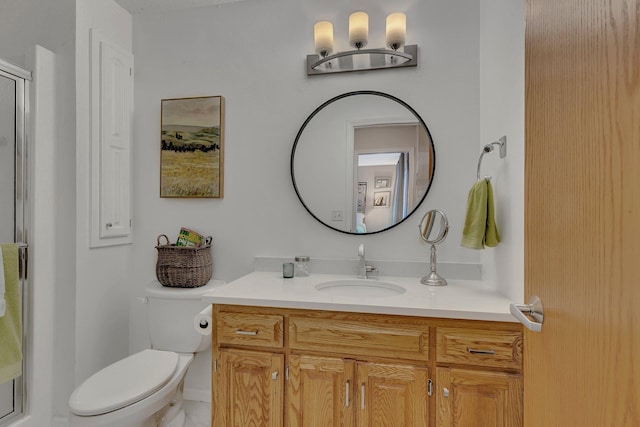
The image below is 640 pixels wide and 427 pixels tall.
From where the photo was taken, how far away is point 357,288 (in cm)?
183

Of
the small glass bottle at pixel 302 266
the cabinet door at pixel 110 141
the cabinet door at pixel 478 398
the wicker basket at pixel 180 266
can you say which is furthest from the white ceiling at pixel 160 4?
the cabinet door at pixel 478 398

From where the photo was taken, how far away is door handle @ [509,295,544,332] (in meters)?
0.72

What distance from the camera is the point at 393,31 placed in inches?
71.2

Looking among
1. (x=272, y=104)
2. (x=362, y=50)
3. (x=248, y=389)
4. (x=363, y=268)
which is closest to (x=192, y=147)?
(x=272, y=104)

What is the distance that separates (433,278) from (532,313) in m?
0.98

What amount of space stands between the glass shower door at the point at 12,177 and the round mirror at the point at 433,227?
6.39 feet

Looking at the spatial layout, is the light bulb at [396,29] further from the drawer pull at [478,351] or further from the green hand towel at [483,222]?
the drawer pull at [478,351]

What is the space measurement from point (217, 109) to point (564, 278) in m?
1.92

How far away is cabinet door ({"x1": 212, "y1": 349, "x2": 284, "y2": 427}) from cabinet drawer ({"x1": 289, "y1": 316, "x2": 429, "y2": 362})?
0.14m

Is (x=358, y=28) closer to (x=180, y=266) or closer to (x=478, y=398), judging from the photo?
(x=180, y=266)

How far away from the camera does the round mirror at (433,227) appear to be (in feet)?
5.79

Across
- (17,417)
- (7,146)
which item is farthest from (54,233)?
(17,417)

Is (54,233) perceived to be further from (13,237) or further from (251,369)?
(251,369)

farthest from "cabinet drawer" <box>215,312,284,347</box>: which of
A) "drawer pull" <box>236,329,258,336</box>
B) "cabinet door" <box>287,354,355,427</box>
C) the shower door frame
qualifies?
the shower door frame
